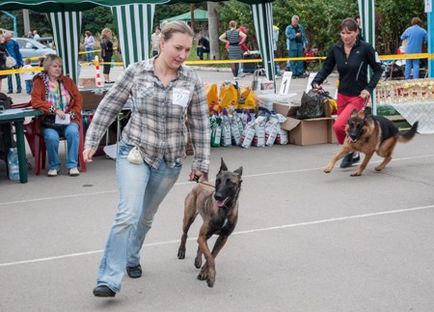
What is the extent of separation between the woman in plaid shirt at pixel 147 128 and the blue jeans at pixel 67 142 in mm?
5088

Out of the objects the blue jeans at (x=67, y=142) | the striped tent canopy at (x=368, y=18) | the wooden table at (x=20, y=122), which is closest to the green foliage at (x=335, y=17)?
the striped tent canopy at (x=368, y=18)

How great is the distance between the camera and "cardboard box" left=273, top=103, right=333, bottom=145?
11.9 metres

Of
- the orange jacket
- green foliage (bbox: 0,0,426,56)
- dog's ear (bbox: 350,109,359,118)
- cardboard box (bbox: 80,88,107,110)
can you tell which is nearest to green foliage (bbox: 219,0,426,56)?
green foliage (bbox: 0,0,426,56)

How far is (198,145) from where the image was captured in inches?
207

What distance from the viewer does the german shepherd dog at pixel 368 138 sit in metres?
9.03

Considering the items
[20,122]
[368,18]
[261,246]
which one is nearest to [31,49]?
[368,18]

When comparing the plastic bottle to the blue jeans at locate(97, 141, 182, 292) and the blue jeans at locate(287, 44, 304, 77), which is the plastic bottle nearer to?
the blue jeans at locate(97, 141, 182, 292)

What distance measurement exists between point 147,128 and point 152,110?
13cm

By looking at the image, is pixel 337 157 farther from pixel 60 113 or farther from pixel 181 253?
pixel 181 253

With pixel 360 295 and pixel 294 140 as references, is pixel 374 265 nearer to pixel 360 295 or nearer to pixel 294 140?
pixel 360 295

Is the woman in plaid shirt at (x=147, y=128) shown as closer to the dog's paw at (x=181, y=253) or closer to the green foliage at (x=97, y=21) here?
the dog's paw at (x=181, y=253)

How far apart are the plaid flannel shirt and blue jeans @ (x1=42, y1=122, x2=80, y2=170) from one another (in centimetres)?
512

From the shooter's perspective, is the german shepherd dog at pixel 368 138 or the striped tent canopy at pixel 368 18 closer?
the german shepherd dog at pixel 368 138

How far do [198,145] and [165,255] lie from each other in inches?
52.6
